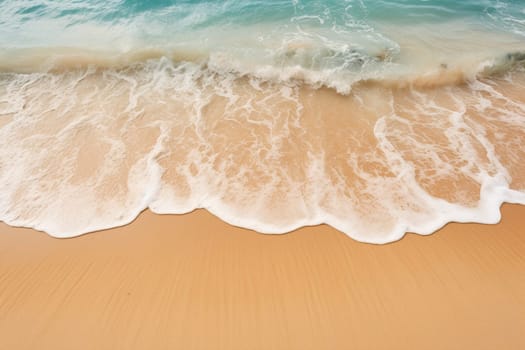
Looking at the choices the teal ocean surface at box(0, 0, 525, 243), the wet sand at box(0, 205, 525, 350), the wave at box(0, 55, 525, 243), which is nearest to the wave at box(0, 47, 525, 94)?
the teal ocean surface at box(0, 0, 525, 243)

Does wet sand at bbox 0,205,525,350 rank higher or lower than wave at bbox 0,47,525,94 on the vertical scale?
lower

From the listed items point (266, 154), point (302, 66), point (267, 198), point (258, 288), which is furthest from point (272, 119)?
point (258, 288)

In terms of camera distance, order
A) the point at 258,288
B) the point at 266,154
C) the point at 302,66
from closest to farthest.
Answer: the point at 258,288 → the point at 266,154 → the point at 302,66

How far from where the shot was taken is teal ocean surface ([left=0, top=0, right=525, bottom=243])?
5602mm

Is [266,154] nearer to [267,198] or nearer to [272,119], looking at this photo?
[267,198]

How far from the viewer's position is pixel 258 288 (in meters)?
4.38

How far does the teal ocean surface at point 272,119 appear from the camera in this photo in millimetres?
5602

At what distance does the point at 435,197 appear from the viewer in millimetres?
5613

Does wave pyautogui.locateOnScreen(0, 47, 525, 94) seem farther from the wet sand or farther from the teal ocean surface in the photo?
the wet sand

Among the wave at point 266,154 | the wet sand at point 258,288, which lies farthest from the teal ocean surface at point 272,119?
the wet sand at point 258,288

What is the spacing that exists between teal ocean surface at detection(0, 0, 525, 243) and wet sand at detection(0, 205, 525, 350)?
16.6 inches

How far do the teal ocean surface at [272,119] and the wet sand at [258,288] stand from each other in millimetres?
422

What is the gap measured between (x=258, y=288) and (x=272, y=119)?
16.0ft

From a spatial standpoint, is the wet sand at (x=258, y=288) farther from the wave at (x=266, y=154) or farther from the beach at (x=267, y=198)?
the wave at (x=266, y=154)
